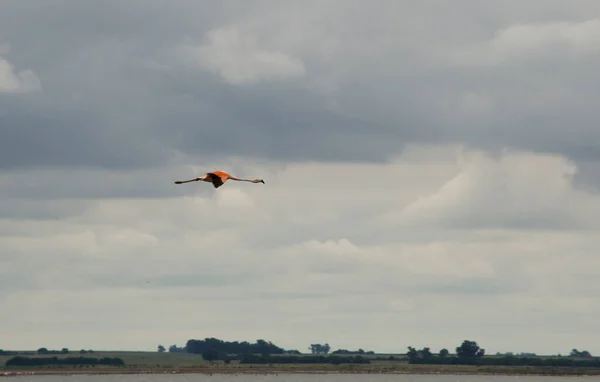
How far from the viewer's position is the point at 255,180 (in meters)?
91.8

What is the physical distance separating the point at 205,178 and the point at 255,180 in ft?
12.7

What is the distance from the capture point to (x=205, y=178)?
307 ft
